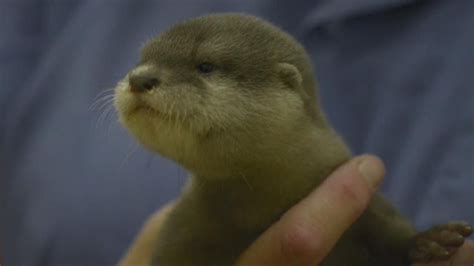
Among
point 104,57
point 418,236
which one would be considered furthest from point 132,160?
point 418,236

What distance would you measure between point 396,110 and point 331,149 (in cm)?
31

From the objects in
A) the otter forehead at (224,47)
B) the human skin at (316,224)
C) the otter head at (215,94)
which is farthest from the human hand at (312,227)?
the otter forehead at (224,47)

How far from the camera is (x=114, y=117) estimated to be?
171 centimetres

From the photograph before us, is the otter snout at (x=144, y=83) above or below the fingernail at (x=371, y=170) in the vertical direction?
above

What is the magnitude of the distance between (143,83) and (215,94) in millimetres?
113

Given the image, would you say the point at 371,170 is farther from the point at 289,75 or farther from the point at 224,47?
the point at 224,47

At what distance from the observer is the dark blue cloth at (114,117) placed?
1510 millimetres

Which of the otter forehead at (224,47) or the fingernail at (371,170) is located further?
the fingernail at (371,170)

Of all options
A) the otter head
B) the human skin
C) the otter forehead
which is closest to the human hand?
the human skin

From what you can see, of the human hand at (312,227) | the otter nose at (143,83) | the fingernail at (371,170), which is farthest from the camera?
the fingernail at (371,170)

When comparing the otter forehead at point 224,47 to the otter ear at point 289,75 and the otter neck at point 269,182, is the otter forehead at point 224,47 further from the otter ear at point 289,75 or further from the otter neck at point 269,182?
the otter neck at point 269,182

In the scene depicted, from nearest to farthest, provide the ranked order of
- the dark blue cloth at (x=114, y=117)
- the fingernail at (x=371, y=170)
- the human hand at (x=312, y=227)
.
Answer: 1. the human hand at (x=312, y=227)
2. the fingernail at (x=371, y=170)
3. the dark blue cloth at (x=114, y=117)

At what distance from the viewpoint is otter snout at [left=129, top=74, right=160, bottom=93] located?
1.09 meters

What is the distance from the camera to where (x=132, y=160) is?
179cm
